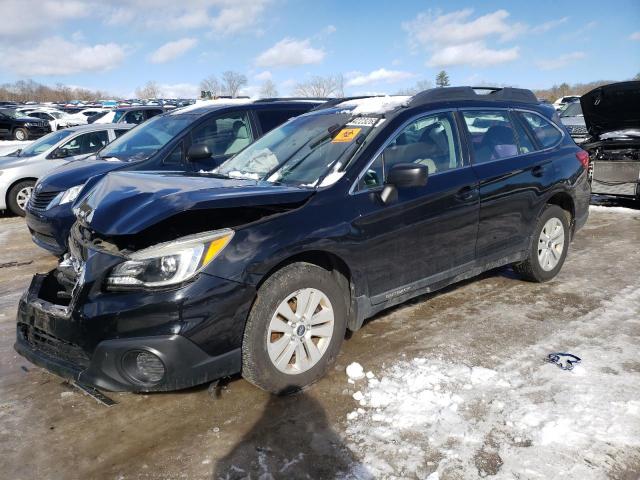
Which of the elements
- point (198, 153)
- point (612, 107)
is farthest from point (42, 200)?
point (612, 107)

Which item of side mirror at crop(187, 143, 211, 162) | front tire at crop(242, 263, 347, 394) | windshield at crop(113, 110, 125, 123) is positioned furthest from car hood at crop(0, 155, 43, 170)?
front tire at crop(242, 263, 347, 394)

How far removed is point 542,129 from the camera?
516 centimetres

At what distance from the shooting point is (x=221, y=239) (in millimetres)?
2898

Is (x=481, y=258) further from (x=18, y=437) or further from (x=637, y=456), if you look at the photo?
(x=18, y=437)

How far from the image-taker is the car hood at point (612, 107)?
28.6 ft

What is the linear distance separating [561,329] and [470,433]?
175cm

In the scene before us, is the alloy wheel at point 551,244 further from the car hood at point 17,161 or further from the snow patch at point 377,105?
the car hood at point 17,161

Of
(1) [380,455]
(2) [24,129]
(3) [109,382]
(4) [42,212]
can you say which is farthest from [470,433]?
(2) [24,129]

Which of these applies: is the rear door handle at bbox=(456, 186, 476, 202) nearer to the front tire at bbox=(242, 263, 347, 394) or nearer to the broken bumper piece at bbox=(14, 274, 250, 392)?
the front tire at bbox=(242, 263, 347, 394)

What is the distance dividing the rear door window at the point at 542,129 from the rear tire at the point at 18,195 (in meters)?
8.16

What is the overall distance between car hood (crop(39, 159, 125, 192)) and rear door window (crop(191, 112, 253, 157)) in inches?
38.2

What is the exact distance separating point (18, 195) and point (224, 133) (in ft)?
16.0

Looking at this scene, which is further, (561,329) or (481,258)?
(481,258)

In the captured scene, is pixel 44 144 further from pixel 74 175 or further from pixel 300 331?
pixel 300 331
